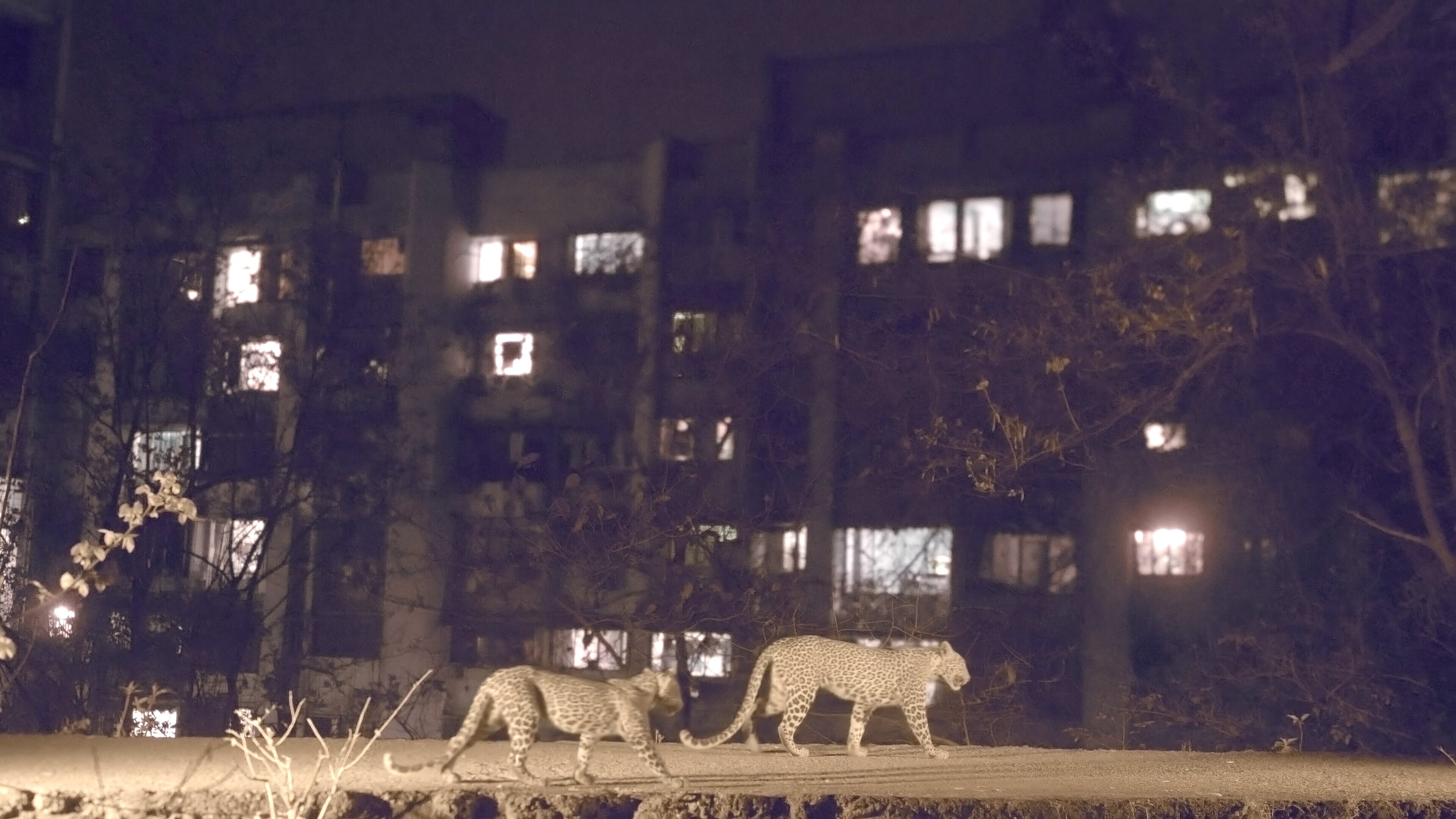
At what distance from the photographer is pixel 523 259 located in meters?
32.3

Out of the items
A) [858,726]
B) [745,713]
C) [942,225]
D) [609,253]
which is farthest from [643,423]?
[745,713]

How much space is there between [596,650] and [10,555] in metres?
9.77

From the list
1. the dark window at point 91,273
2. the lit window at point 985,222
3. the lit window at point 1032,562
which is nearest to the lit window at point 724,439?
the lit window at point 1032,562

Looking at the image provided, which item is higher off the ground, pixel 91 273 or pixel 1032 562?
pixel 91 273

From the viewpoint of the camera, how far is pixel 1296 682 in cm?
2059

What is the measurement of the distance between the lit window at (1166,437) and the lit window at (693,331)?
25.7ft

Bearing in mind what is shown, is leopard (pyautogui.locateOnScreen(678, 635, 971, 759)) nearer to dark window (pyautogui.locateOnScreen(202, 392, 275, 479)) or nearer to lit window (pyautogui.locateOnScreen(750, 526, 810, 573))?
lit window (pyautogui.locateOnScreen(750, 526, 810, 573))

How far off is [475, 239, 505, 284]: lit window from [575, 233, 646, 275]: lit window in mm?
2534

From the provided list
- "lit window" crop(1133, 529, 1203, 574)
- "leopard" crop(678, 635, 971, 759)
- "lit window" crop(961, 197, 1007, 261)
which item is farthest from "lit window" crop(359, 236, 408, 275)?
"leopard" crop(678, 635, 971, 759)

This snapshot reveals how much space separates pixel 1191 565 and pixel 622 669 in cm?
1116

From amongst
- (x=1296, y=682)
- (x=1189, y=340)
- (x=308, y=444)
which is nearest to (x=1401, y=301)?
(x=1189, y=340)

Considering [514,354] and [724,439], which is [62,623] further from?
[724,439]

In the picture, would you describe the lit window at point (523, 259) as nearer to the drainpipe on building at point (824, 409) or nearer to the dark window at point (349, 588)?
the dark window at point (349, 588)

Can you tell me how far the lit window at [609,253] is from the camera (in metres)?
29.8
